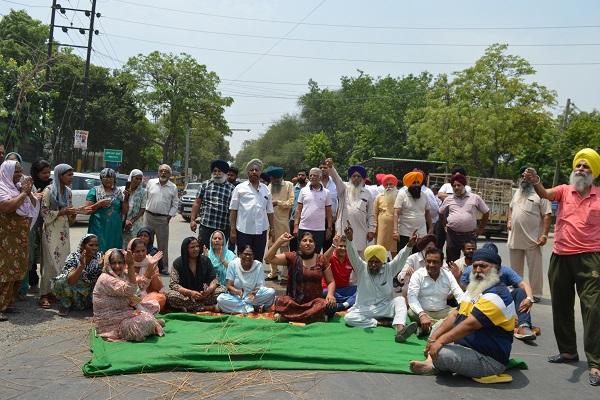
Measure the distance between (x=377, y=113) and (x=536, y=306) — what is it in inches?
1969

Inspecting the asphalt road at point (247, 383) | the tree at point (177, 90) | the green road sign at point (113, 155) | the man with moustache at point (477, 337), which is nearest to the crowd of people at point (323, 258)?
the man with moustache at point (477, 337)

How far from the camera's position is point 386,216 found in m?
9.24

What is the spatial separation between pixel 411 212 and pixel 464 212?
78cm

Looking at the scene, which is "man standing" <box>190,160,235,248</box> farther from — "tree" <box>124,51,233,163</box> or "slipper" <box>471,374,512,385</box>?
"tree" <box>124,51,233,163</box>

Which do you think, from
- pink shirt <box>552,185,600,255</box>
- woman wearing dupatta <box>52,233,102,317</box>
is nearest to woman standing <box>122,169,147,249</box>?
woman wearing dupatta <box>52,233,102,317</box>

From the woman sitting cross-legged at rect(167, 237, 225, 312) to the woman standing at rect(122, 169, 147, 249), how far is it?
64.7 inches

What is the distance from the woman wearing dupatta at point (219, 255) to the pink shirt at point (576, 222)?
4.26 m

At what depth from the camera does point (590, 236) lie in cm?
532

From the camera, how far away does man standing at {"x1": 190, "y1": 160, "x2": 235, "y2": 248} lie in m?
8.38

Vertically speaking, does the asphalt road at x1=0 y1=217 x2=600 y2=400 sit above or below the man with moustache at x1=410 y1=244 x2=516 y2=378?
below

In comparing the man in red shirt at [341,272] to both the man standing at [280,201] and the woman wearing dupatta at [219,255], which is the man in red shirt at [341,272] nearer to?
the woman wearing dupatta at [219,255]

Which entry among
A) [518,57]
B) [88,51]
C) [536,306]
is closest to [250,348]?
[536,306]

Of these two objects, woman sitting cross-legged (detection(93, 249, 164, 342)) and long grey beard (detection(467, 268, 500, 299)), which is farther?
woman sitting cross-legged (detection(93, 249, 164, 342))

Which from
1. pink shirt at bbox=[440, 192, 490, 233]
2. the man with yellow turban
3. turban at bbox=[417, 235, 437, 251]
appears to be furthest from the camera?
pink shirt at bbox=[440, 192, 490, 233]
